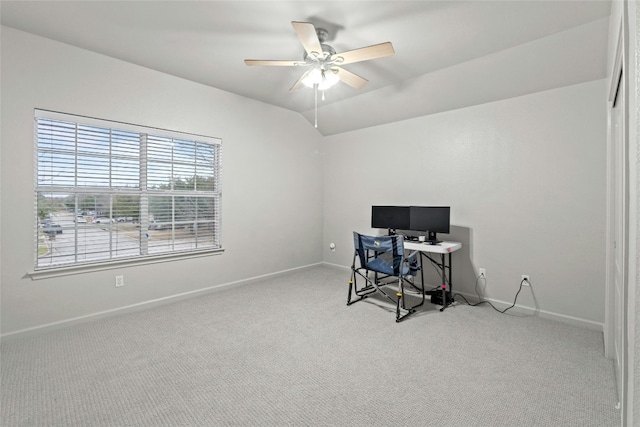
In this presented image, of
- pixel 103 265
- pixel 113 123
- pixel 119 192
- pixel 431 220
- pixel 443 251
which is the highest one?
pixel 113 123

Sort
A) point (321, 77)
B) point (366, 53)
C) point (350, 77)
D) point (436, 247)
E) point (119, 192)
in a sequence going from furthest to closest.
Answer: point (436, 247), point (119, 192), point (350, 77), point (321, 77), point (366, 53)

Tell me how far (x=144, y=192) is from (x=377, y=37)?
308cm

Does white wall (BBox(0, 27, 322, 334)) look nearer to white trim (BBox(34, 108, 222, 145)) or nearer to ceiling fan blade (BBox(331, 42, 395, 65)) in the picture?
white trim (BBox(34, 108, 222, 145))

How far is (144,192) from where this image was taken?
11.7 feet

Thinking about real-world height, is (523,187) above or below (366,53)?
below

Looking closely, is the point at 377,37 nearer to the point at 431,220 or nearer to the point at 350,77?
the point at 350,77

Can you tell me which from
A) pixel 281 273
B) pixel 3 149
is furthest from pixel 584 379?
pixel 3 149

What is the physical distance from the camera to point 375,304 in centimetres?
369

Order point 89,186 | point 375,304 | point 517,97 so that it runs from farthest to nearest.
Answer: point 375,304, point 517,97, point 89,186

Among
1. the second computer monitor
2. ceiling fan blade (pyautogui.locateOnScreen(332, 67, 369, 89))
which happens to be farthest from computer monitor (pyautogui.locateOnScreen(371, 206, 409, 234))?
ceiling fan blade (pyautogui.locateOnScreen(332, 67, 369, 89))

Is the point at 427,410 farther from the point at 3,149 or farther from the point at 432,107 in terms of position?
the point at 3,149

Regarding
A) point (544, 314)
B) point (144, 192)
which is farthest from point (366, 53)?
point (544, 314)

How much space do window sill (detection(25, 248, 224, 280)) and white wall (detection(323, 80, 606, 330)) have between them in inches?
120

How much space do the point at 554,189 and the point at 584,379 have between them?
1.91 metres
